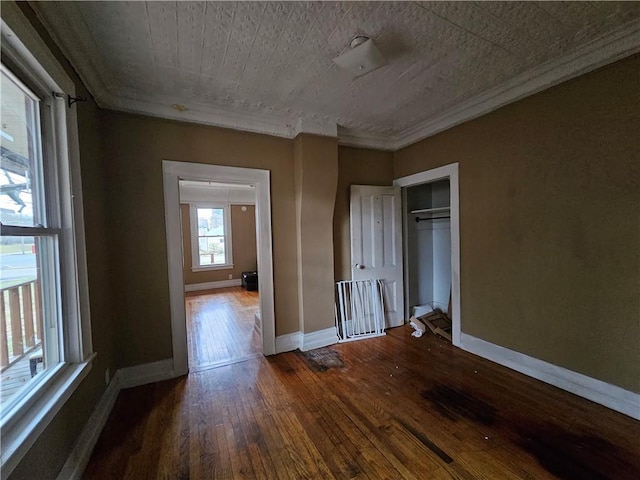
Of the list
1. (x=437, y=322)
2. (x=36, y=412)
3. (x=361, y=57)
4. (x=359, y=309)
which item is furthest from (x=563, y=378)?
(x=36, y=412)

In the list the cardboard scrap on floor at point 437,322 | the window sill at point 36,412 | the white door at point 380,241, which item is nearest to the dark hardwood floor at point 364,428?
the window sill at point 36,412

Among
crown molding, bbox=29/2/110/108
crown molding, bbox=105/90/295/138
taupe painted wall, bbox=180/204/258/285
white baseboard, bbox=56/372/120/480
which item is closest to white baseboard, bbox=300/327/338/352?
white baseboard, bbox=56/372/120/480

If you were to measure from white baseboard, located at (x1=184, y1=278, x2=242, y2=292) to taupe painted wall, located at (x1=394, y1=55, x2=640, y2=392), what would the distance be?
5.69 metres

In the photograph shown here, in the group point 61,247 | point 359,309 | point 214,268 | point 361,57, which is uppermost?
point 361,57

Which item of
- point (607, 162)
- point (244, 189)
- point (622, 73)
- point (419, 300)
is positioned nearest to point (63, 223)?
point (607, 162)

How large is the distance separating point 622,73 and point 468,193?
133cm

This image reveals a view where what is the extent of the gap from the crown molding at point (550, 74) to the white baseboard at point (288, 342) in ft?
9.48

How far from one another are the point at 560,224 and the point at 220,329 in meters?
4.01

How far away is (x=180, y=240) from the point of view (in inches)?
103

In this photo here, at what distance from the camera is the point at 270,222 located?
120 inches

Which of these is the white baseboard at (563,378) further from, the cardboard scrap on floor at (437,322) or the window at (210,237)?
the window at (210,237)

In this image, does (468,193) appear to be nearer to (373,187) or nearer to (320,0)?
(373,187)

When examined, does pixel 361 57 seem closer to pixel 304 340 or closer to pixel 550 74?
pixel 550 74

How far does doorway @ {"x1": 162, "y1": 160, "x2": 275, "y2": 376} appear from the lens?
2.62m
